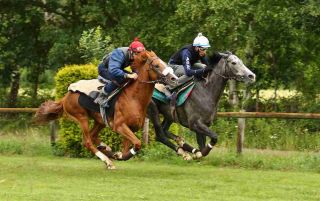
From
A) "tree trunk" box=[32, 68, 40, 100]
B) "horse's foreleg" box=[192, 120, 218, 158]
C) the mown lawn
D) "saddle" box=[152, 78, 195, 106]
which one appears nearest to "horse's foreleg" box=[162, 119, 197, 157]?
"horse's foreleg" box=[192, 120, 218, 158]

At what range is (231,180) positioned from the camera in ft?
42.9

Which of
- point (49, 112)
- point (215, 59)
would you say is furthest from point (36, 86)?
point (215, 59)

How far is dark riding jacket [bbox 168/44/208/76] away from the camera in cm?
1396

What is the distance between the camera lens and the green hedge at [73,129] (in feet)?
56.3

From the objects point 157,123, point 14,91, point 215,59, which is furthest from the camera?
point 14,91

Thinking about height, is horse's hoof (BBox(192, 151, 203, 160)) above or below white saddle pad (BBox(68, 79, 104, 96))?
below

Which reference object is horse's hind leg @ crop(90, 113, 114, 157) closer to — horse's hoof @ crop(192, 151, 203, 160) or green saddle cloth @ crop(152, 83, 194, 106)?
green saddle cloth @ crop(152, 83, 194, 106)

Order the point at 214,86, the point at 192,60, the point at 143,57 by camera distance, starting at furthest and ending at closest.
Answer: the point at 192,60, the point at 214,86, the point at 143,57

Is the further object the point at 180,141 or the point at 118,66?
the point at 180,141

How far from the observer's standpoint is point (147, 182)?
41.5ft

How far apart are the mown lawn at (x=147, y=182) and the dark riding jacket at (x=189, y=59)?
1.90 m

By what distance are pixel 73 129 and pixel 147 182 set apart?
516 centimetres

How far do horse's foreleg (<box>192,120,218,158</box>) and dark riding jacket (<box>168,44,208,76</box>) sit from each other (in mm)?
919

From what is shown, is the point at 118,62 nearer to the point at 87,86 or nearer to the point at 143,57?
the point at 143,57
